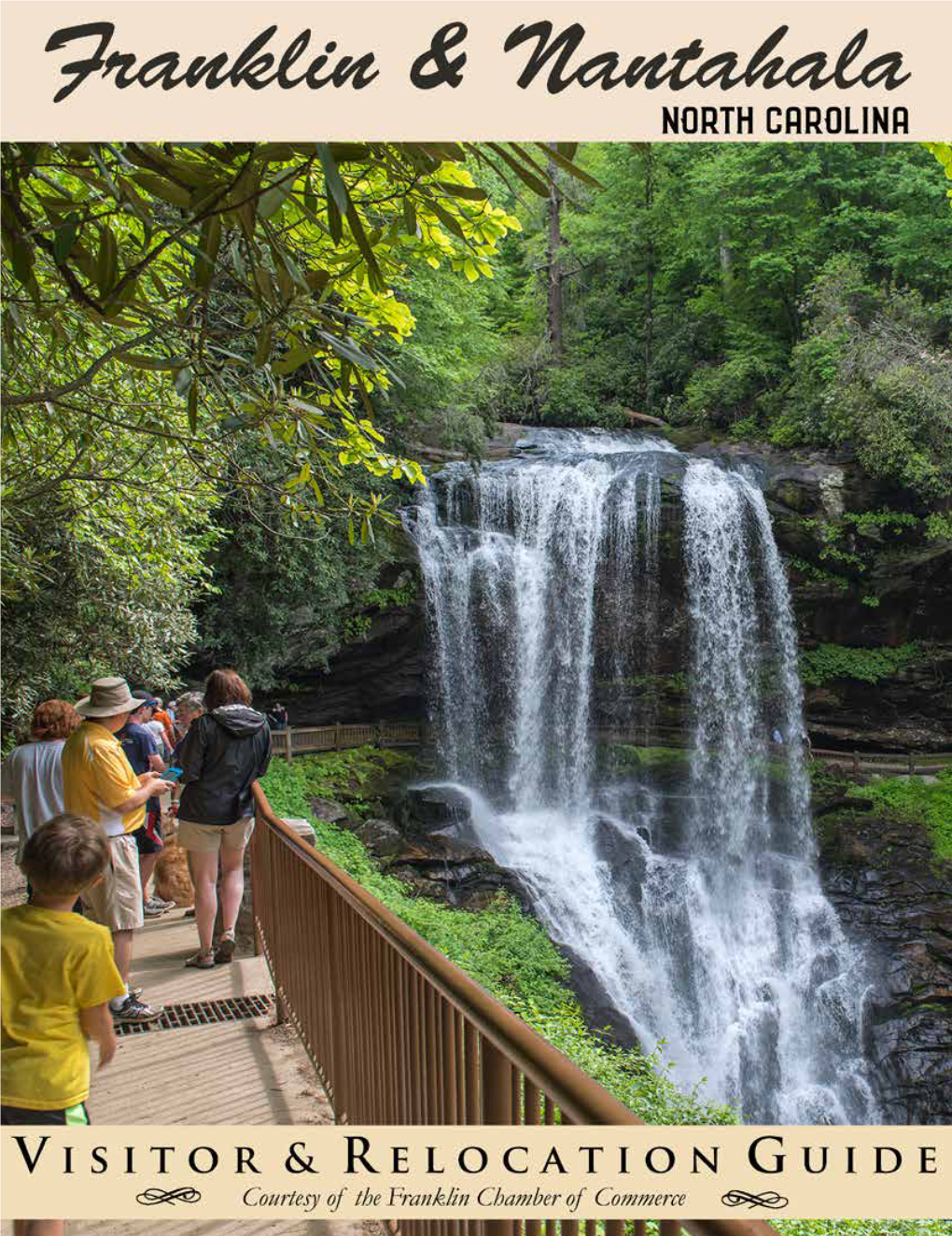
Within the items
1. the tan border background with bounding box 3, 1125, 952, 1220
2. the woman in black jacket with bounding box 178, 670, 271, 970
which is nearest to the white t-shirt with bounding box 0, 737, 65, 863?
the woman in black jacket with bounding box 178, 670, 271, 970

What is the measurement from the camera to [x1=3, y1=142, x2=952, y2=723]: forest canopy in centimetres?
217

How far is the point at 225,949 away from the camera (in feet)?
17.8

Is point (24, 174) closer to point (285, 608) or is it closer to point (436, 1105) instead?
point (436, 1105)

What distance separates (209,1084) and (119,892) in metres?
0.96

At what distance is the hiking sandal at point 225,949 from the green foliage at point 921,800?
1484 centimetres

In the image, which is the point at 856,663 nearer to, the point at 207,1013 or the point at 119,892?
the point at 207,1013

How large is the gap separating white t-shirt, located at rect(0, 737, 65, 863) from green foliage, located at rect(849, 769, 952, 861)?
1625 cm

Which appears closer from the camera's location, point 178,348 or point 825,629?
point 178,348

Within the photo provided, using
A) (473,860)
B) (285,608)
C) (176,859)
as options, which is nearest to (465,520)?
(285,608)

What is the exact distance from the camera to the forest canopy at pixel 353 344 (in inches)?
85.6

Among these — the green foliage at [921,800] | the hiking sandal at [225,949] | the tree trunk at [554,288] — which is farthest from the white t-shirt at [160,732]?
the tree trunk at [554,288]

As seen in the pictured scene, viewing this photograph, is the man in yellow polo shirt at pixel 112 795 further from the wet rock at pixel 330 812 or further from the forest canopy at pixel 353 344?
the wet rock at pixel 330 812

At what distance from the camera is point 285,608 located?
15523 mm

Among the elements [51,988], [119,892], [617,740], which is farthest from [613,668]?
[51,988]
